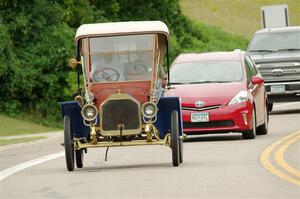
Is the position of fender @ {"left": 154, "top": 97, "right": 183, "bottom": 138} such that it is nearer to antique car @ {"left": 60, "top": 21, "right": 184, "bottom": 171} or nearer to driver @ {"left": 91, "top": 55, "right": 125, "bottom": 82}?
antique car @ {"left": 60, "top": 21, "right": 184, "bottom": 171}

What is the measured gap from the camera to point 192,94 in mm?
23109

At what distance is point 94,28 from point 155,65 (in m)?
1.06

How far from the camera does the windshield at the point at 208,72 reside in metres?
23.9

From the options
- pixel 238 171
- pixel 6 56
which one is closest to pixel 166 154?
pixel 238 171

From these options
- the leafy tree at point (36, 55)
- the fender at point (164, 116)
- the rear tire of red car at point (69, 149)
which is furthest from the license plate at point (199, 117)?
the leafy tree at point (36, 55)

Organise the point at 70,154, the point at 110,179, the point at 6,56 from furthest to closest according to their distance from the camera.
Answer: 1. the point at 6,56
2. the point at 70,154
3. the point at 110,179

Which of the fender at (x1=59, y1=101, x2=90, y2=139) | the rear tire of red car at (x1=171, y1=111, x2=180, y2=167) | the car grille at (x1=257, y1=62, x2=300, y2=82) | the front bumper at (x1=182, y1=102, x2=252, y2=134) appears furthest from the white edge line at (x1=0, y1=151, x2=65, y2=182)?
the car grille at (x1=257, y1=62, x2=300, y2=82)

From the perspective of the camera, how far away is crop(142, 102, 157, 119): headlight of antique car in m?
17.3

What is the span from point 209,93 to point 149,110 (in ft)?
19.1

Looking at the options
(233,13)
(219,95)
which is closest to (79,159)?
(219,95)

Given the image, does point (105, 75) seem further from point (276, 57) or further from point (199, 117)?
point (276, 57)

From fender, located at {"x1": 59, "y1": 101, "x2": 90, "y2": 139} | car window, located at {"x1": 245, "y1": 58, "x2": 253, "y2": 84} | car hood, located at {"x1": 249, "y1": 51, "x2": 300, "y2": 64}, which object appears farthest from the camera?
car hood, located at {"x1": 249, "y1": 51, "x2": 300, "y2": 64}

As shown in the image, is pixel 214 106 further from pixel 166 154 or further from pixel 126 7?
pixel 126 7

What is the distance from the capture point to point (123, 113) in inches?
687
